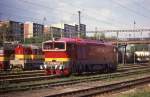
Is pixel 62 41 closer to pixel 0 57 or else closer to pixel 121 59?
pixel 0 57

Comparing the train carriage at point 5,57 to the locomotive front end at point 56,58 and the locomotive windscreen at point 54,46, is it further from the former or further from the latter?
the locomotive front end at point 56,58

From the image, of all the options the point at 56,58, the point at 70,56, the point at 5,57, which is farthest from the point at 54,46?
the point at 5,57

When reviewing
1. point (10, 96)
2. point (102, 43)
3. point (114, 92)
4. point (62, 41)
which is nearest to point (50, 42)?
point (62, 41)

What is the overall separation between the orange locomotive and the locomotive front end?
9969 millimetres

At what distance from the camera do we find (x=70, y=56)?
1054 inches

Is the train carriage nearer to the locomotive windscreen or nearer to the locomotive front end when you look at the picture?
the locomotive windscreen

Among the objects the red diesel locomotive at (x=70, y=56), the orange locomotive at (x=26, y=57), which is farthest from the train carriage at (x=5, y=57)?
the red diesel locomotive at (x=70, y=56)

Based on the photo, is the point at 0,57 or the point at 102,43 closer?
the point at 102,43

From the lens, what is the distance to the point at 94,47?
30984 millimetres

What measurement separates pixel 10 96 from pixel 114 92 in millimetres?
5553

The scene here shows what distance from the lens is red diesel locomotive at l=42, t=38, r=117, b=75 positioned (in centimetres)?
2653

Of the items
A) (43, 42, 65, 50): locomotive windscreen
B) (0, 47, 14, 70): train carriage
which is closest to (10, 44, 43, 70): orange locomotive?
(0, 47, 14, 70): train carriage

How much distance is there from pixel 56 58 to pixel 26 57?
37.3 ft

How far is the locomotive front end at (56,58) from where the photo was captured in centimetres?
2641
